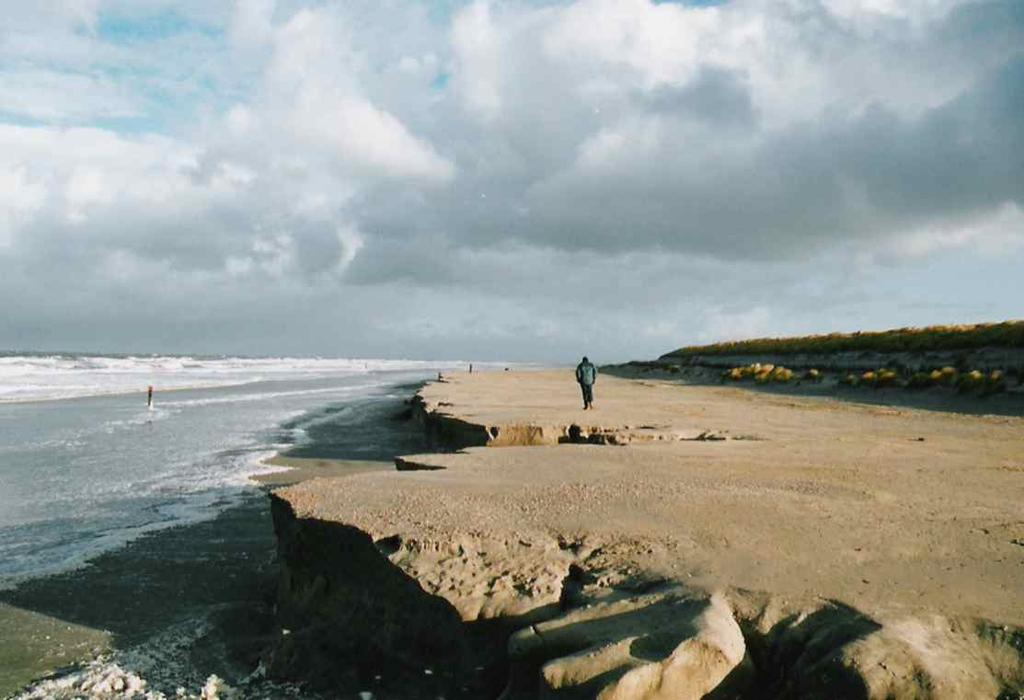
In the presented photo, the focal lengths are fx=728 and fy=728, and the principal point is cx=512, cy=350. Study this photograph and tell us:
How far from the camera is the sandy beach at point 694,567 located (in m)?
3.87

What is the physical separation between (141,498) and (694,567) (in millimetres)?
9533

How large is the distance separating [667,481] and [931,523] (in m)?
2.57

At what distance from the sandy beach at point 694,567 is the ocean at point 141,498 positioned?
1.50m

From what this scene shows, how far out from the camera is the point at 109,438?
18.5 m

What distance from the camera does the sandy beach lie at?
387 centimetres

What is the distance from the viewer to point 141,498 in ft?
37.4

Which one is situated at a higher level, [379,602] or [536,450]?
[536,450]

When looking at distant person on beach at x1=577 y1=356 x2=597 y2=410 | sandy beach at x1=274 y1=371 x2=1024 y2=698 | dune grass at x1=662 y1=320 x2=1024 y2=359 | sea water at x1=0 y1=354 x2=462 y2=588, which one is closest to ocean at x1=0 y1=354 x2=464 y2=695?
sea water at x1=0 y1=354 x2=462 y2=588

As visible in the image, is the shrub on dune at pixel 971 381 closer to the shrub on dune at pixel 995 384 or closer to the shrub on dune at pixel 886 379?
the shrub on dune at pixel 995 384

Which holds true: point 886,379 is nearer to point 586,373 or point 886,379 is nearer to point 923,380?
point 923,380

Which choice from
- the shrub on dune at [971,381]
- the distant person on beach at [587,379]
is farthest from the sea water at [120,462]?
the shrub on dune at [971,381]

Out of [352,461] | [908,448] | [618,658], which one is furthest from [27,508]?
[908,448]

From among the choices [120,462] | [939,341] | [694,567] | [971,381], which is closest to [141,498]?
[120,462]

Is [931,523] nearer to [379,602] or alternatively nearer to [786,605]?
[786,605]
